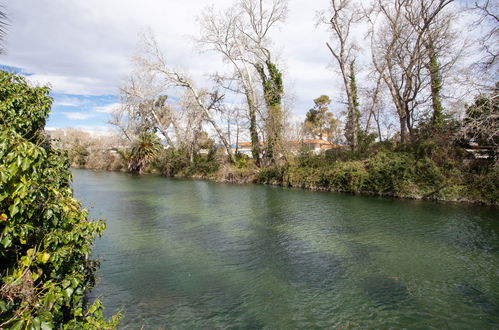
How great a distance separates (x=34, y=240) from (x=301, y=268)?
19.5 feet

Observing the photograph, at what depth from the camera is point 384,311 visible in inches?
219

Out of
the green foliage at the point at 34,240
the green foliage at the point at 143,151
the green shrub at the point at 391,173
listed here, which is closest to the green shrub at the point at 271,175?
the green shrub at the point at 391,173

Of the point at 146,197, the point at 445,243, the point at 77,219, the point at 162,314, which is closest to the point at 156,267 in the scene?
the point at 162,314

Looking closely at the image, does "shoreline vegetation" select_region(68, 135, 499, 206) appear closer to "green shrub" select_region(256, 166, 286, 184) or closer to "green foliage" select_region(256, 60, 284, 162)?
"green shrub" select_region(256, 166, 286, 184)

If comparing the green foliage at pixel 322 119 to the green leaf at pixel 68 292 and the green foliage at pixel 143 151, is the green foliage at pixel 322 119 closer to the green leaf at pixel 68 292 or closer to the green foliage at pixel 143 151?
the green foliage at pixel 143 151

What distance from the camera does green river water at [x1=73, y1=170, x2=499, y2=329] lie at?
548cm

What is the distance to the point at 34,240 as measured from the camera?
3.17m

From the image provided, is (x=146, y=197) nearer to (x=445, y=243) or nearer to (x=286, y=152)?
(x=286, y=152)

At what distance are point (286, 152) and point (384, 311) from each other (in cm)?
1926

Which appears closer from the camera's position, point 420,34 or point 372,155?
point 420,34

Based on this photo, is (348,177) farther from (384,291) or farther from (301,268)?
(384,291)

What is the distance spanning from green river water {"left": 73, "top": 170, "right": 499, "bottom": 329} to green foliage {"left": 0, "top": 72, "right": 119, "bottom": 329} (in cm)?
236

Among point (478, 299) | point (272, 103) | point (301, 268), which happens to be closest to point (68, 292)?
point (301, 268)

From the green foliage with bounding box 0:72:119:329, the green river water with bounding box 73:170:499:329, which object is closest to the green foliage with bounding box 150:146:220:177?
the green river water with bounding box 73:170:499:329
